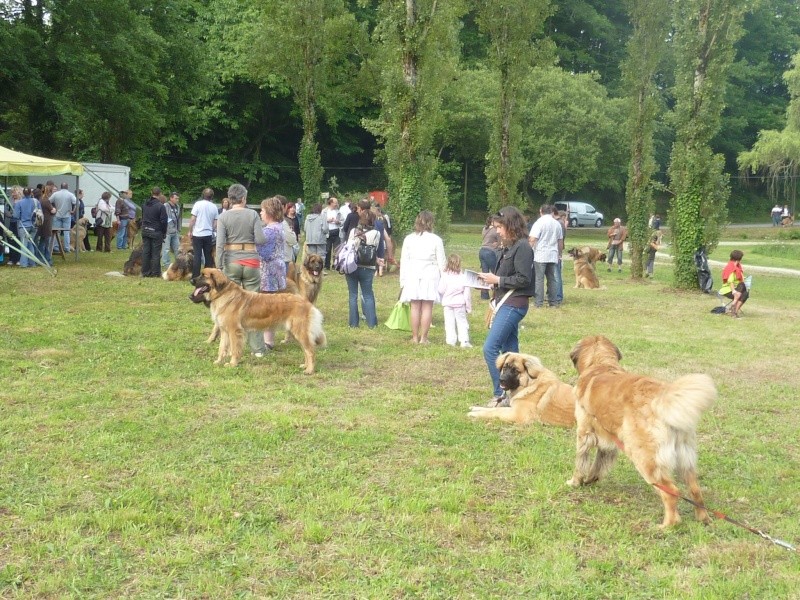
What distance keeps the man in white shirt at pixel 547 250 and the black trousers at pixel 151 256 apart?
7.65 m

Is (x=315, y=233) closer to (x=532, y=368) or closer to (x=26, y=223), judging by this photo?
(x=26, y=223)

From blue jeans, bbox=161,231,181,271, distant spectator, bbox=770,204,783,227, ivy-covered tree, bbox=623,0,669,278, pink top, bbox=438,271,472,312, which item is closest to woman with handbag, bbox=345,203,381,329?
pink top, bbox=438,271,472,312

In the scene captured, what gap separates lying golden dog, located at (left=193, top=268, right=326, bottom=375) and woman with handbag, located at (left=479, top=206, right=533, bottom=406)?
221cm

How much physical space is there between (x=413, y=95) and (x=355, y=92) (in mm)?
18767

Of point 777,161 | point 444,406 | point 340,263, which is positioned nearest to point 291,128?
point 777,161

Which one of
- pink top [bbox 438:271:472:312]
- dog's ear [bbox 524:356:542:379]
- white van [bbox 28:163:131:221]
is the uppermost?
white van [bbox 28:163:131:221]

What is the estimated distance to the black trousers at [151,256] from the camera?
16.9 m

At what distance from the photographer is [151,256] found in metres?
17.0

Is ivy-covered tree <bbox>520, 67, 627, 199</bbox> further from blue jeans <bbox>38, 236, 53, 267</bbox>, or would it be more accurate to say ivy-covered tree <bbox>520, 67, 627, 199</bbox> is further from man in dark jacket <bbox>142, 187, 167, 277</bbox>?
man in dark jacket <bbox>142, 187, 167, 277</bbox>

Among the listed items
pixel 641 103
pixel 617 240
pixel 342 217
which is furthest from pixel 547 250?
pixel 617 240

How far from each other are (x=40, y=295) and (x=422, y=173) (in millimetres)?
10965

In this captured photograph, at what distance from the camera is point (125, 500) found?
5008 millimetres

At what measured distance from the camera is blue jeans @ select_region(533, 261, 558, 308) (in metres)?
14.7

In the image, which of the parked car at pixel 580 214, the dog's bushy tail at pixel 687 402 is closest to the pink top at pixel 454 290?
the dog's bushy tail at pixel 687 402
